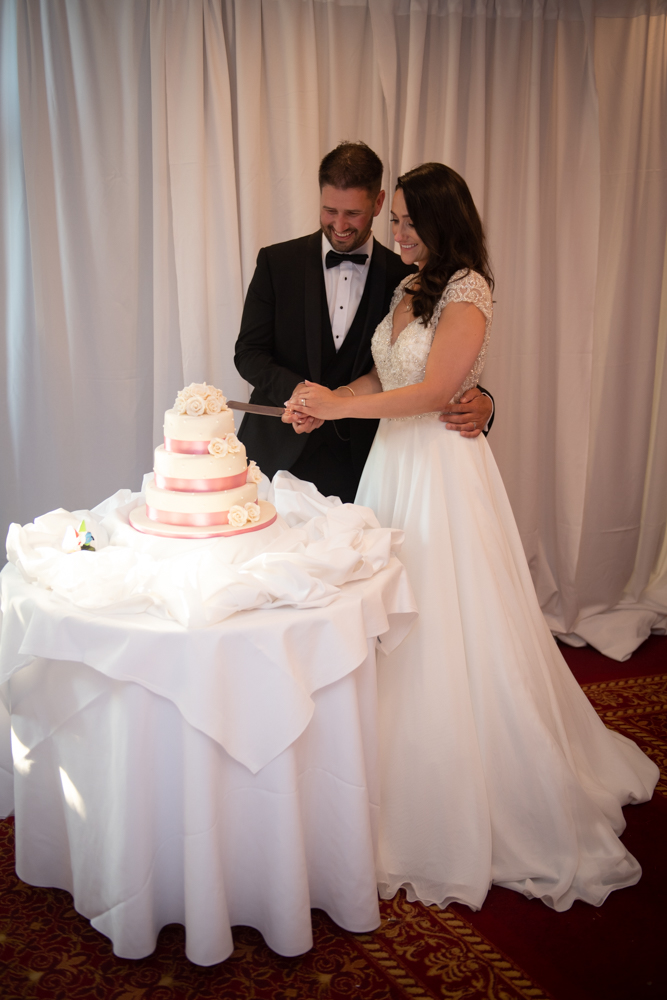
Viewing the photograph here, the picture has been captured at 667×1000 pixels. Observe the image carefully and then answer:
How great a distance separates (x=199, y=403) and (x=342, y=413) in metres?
0.52

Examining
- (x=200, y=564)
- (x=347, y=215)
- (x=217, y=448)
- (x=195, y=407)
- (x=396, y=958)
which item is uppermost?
(x=347, y=215)

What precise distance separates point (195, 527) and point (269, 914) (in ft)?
3.25

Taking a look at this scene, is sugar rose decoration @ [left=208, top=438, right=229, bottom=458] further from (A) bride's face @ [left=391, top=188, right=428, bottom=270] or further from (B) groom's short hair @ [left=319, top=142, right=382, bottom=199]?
(B) groom's short hair @ [left=319, top=142, right=382, bottom=199]

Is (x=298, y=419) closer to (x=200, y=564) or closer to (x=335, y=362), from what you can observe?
(x=335, y=362)

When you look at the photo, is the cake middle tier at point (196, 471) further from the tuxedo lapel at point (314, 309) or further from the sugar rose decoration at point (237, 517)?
the tuxedo lapel at point (314, 309)

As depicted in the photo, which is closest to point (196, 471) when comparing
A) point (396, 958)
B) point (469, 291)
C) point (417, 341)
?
point (417, 341)

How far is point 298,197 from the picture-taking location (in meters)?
3.61

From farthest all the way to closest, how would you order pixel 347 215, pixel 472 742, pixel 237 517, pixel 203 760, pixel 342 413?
pixel 347 215 → pixel 342 413 → pixel 472 742 → pixel 237 517 → pixel 203 760

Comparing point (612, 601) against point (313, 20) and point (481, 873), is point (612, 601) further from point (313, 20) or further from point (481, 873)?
point (313, 20)

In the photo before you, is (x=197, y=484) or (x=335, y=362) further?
(x=335, y=362)

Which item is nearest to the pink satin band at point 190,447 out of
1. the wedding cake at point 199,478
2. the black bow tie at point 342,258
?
the wedding cake at point 199,478

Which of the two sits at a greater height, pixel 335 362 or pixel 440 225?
pixel 440 225

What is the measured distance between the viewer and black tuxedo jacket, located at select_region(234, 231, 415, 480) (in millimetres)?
2934

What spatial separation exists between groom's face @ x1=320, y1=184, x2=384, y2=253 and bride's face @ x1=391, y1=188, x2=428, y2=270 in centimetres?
30
